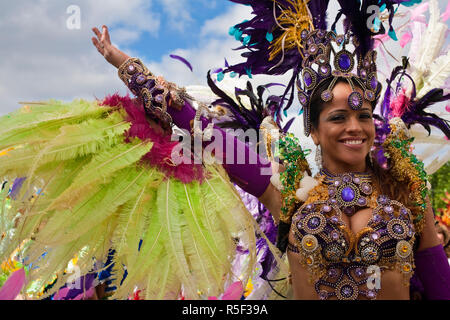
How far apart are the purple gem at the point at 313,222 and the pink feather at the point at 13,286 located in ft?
4.22

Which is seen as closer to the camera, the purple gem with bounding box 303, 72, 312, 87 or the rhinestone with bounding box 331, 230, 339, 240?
the rhinestone with bounding box 331, 230, 339, 240

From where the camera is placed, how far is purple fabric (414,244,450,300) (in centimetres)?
208

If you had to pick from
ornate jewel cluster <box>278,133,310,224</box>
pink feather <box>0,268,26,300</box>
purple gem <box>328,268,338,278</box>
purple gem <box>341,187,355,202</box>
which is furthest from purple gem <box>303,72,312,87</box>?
pink feather <box>0,268,26,300</box>

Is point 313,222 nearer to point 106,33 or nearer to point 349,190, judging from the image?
point 349,190

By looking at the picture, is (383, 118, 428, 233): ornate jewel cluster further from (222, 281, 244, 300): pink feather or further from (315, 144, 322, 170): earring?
(222, 281, 244, 300): pink feather

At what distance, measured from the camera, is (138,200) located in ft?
5.53

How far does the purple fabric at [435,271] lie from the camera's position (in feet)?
6.82

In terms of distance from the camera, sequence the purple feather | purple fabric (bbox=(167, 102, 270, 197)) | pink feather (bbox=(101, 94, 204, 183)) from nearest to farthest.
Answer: pink feather (bbox=(101, 94, 204, 183)) < purple fabric (bbox=(167, 102, 270, 197)) < the purple feather

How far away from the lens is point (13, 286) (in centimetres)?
187

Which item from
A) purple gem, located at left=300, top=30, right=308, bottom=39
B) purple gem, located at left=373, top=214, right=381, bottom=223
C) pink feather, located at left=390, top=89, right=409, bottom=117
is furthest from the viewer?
Result: pink feather, located at left=390, top=89, right=409, bottom=117

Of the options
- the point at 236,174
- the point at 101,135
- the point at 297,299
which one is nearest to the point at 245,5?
the point at 236,174

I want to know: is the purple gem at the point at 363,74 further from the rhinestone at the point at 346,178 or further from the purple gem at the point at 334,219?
the purple gem at the point at 334,219

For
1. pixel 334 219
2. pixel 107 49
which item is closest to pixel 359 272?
pixel 334 219
